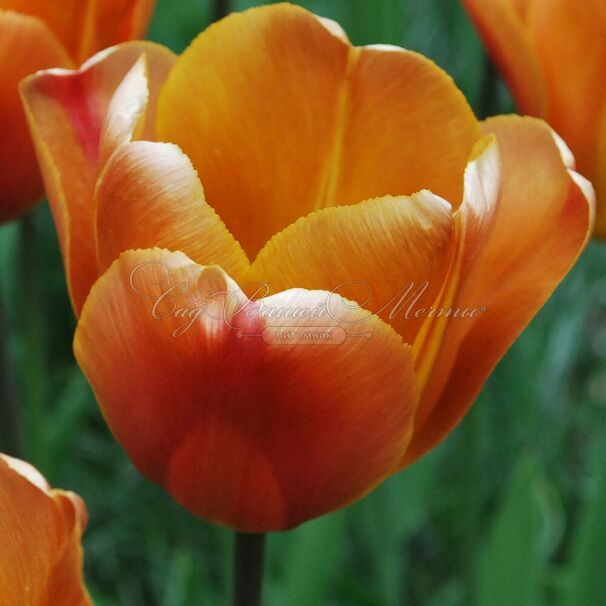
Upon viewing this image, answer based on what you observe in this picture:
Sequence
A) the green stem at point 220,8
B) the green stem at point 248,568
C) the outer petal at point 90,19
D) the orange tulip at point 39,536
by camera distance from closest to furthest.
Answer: the orange tulip at point 39,536 → the green stem at point 248,568 → the outer petal at point 90,19 → the green stem at point 220,8

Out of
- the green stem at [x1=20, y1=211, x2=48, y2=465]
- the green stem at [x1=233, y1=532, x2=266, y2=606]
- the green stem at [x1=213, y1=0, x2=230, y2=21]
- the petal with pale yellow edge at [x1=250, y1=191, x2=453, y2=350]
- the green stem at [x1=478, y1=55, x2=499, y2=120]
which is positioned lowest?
the green stem at [x1=20, y1=211, x2=48, y2=465]

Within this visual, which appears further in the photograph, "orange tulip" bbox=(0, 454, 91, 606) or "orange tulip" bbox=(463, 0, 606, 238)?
"orange tulip" bbox=(463, 0, 606, 238)

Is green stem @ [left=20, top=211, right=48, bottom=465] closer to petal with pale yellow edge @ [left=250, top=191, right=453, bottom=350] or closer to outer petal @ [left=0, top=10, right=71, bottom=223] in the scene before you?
outer petal @ [left=0, top=10, right=71, bottom=223]

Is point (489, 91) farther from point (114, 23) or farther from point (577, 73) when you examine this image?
point (114, 23)

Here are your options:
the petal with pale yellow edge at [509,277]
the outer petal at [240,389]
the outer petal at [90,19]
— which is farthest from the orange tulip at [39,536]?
the outer petal at [90,19]

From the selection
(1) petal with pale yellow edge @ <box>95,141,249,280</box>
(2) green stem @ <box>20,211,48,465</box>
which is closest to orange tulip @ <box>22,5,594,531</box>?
(1) petal with pale yellow edge @ <box>95,141,249,280</box>

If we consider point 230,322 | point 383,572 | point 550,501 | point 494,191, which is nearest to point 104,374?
point 230,322

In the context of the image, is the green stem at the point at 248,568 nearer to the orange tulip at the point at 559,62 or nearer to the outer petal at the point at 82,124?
the outer petal at the point at 82,124

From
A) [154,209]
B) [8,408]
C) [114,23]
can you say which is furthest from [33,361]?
[154,209]

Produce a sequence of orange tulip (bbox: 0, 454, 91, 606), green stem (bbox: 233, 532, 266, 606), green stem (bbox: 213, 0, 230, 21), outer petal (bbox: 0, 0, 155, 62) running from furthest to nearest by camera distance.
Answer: green stem (bbox: 213, 0, 230, 21)
outer petal (bbox: 0, 0, 155, 62)
green stem (bbox: 233, 532, 266, 606)
orange tulip (bbox: 0, 454, 91, 606)
